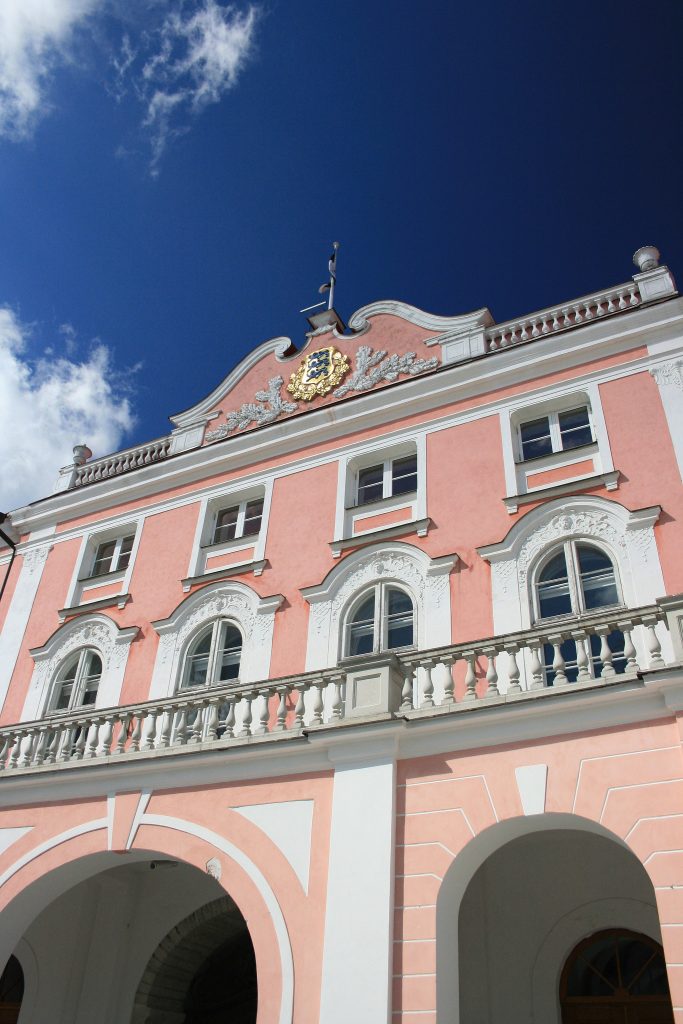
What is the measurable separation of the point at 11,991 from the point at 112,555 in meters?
7.85

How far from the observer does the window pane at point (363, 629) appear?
1358 centimetres

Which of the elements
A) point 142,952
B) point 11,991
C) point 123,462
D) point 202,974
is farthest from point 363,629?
point 123,462

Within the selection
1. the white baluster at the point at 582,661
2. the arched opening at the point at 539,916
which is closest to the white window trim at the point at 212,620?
the arched opening at the point at 539,916

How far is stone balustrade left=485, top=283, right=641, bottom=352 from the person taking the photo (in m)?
15.3

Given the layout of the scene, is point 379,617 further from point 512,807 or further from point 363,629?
point 512,807

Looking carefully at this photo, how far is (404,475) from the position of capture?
15.5 metres

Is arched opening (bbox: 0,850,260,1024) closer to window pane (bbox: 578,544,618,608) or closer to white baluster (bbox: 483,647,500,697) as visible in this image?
white baluster (bbox: 483,647,500,697)

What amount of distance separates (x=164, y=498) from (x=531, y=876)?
33.3 ft

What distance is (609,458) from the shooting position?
43.5 ft

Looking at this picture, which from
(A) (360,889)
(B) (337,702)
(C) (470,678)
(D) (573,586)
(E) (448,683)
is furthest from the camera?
(D) (573,586)

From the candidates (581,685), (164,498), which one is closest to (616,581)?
(581,685)

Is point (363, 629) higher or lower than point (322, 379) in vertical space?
lower

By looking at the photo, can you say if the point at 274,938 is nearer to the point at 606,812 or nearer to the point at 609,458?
the point at 606,812

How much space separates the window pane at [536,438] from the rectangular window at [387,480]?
1.93 meters
